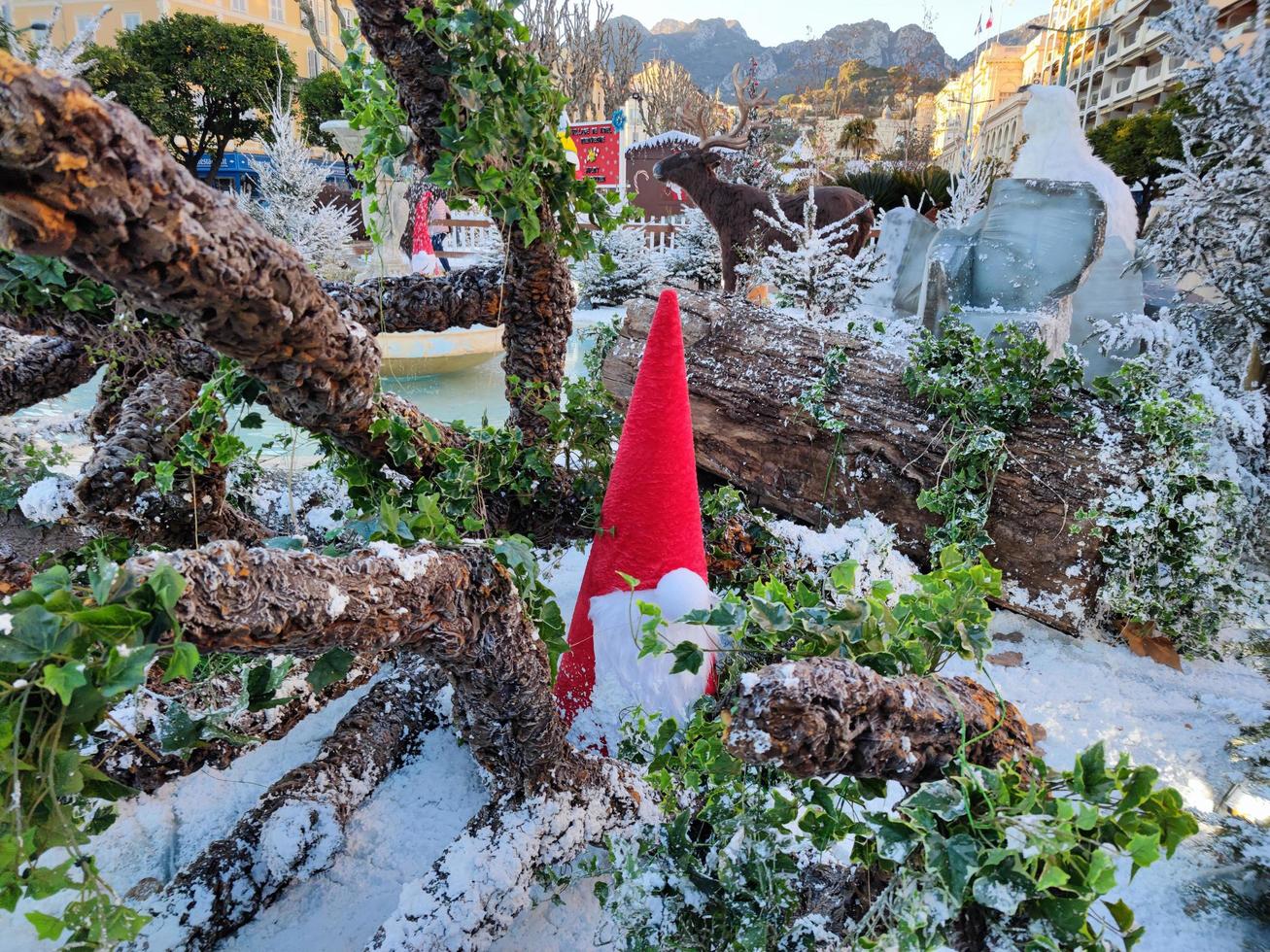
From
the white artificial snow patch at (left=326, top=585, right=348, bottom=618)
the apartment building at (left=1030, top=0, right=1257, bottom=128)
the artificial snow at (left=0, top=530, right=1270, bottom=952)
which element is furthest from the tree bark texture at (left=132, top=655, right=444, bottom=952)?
the apartment building at (left=1030, top=0, right=1257, bottom=128)

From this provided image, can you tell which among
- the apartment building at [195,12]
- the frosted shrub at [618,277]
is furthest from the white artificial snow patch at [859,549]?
the apartment building at [195,12]

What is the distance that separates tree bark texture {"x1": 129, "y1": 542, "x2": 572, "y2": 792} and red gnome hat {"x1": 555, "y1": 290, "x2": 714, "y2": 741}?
0.26 m

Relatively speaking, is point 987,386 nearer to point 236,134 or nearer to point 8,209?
point 8,209

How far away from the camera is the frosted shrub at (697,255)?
9.12 meters

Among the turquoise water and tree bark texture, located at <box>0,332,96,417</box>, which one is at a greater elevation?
tree bark texture, located at <box>0,332,96,417</box>

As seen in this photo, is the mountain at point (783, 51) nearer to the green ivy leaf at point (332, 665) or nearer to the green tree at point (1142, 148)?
the green tree at point (1142, 148)

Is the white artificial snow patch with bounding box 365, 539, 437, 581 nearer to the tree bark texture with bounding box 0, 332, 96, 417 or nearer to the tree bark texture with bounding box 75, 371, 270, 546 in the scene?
the tree bark texture with bounding box 75, 371, 270, 546

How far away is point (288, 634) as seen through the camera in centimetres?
78

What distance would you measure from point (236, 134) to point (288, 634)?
1722 cm

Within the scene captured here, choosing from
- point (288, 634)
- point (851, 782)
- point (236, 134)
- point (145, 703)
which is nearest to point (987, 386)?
point (851, 782)

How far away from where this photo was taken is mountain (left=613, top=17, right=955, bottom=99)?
149 ft

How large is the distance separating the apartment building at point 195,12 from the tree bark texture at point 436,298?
1708 centimetres

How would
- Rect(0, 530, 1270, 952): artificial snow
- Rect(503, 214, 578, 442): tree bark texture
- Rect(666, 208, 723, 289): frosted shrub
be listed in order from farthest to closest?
Rect(666, 208, 723, 289): frosted shrub
Rect(503, 214, 578, 442): tree bark texture
Rect(0, 530, 1270, 952): artificial snow

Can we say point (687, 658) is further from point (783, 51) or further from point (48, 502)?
point (783, 51)
